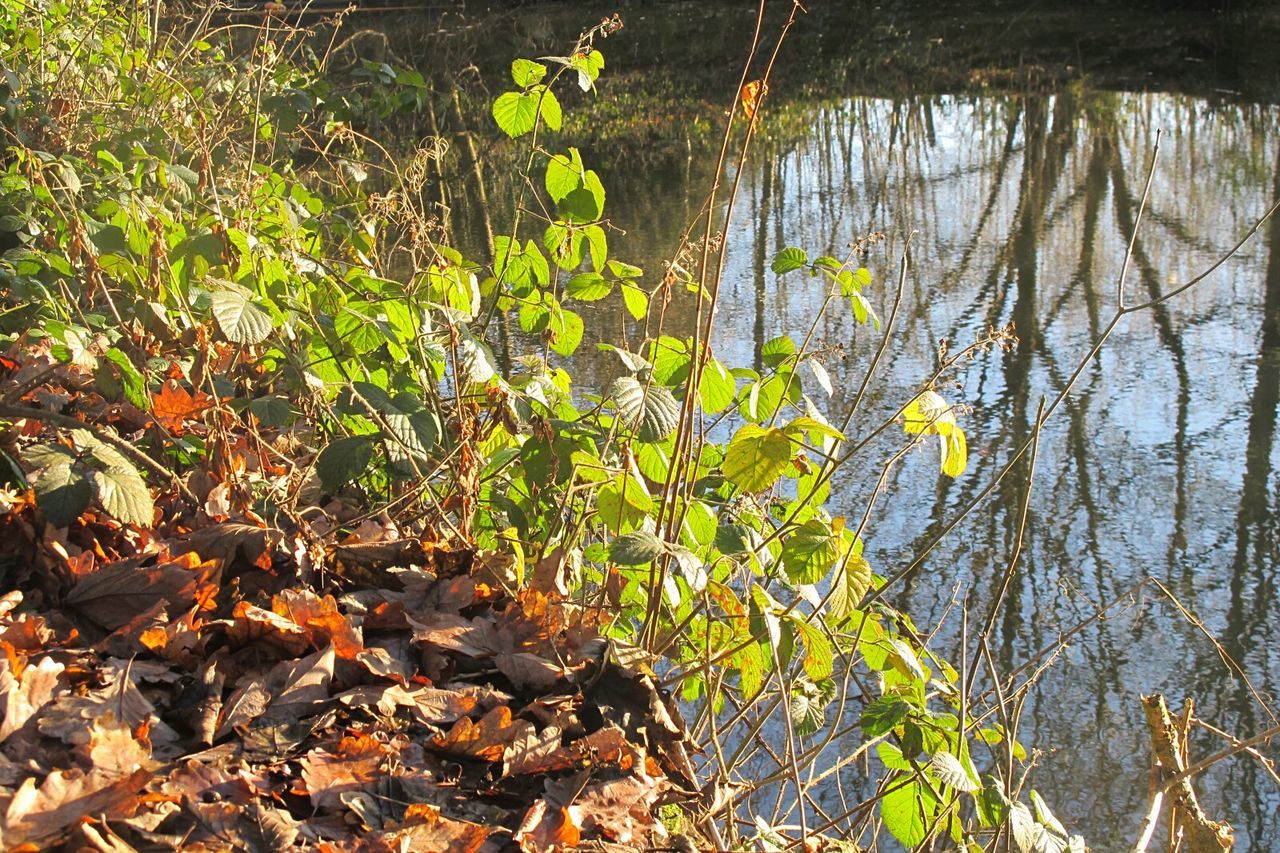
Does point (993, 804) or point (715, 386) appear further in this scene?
point (715, 386)

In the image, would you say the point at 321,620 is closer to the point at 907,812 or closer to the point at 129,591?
the point at 129,591

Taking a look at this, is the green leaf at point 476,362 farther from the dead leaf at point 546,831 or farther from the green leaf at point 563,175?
the dead leaf at point 546,831

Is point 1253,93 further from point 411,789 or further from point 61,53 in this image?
point 411,789

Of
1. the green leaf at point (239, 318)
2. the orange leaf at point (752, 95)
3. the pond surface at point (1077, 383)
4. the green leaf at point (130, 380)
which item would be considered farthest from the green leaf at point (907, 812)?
the green leaf at point (130, 380)

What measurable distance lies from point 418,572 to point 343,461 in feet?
0.95

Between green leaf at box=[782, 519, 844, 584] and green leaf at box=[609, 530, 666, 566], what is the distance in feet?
0.90

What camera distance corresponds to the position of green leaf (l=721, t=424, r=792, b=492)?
1.84 m

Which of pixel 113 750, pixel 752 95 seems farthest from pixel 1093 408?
pixel 113 750

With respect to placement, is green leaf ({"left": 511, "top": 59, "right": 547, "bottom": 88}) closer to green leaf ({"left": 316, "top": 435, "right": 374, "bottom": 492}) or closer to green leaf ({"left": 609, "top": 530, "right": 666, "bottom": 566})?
green leaf ({"left": 316, "top": 435, "right": 374, "bottom": 492})

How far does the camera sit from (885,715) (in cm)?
191

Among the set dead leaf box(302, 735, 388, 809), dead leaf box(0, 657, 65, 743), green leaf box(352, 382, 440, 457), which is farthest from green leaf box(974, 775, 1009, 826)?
dead leaf box(0, 657, 65, 743)

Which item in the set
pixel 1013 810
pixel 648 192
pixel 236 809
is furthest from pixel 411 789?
pixel 648 192

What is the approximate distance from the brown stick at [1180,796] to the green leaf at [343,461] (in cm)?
164

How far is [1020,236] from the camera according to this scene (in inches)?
315
